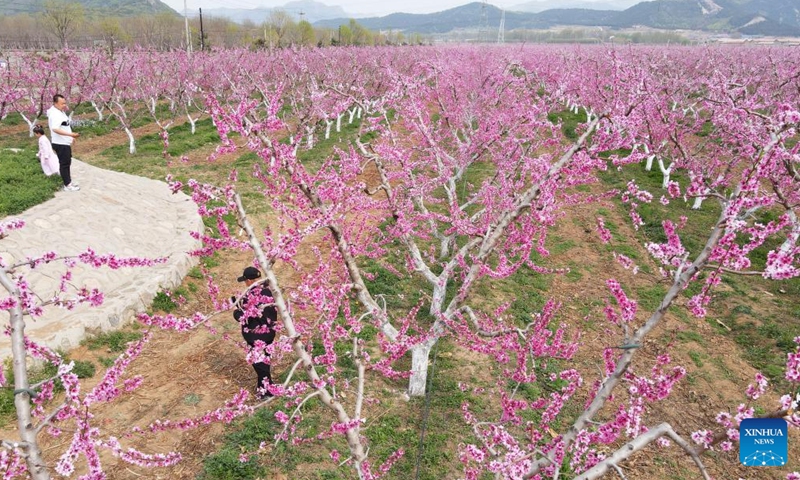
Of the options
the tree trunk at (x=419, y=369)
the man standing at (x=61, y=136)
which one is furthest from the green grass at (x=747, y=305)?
the man standing at (x=61, y=136)

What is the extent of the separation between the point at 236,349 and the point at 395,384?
108 inches

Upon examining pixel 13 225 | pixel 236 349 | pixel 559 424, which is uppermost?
pixel 13 225

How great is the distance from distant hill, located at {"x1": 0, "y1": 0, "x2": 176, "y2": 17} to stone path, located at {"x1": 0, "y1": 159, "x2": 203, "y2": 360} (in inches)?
5827

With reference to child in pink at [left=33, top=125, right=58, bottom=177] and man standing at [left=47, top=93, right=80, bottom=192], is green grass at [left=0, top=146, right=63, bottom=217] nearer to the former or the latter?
child in pink at [left=33, top=125, right=58, bottom=177]

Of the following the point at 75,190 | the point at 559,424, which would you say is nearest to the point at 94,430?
the point at 559,424

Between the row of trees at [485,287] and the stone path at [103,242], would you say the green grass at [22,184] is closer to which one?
the stone path at [103,242]

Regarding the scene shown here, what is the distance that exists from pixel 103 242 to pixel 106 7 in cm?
19505

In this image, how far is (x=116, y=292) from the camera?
316 inches

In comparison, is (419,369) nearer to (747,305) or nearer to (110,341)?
(110,341)

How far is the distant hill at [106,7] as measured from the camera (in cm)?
13938

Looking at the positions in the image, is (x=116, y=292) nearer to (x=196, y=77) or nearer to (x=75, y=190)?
(x=75, y=190)

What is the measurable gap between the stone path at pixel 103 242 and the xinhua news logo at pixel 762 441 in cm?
613

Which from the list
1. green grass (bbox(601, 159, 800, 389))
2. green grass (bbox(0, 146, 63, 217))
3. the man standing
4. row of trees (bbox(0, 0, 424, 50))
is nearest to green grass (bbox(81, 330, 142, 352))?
green grass (bbox(0, 146, 63, 217))

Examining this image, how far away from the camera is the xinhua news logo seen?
2.12 meters
